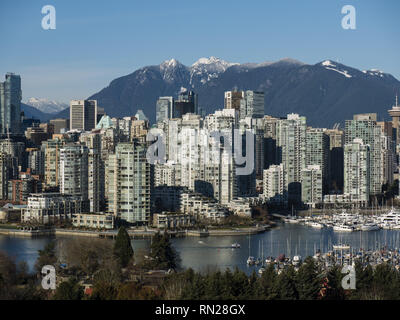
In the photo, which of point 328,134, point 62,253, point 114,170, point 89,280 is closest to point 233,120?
point 328,134

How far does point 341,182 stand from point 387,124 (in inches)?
285

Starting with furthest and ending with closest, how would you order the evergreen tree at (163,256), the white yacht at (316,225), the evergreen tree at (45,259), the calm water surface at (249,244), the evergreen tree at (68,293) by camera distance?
the white yacht at (316,225)
the calm water surface at (249,244)
the evergreen tree at (163,256)
the evergreen tree at (45,259)
the evergreen tree at (68,293)

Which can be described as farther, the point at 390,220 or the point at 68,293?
the point at 390,220

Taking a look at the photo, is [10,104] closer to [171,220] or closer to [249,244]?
[171,220]

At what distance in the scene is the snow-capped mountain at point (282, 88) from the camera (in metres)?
41.8

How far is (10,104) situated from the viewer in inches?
1362

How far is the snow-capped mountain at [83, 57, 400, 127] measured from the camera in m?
41.8

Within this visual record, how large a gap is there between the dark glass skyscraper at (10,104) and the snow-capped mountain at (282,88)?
7.35 meters

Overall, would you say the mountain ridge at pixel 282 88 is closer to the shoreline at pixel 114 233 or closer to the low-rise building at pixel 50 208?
the low-rise building at pixel 50 208

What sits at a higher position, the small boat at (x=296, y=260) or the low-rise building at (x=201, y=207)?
the low-rise building at (x=201, y=207)

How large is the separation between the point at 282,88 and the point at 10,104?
1687 centimetres

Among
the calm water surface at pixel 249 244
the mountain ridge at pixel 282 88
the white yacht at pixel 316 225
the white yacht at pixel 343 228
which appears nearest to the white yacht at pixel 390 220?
the calm water surface at pixel 249 244

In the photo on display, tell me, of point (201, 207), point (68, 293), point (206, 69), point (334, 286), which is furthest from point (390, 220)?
point (206, 69)
